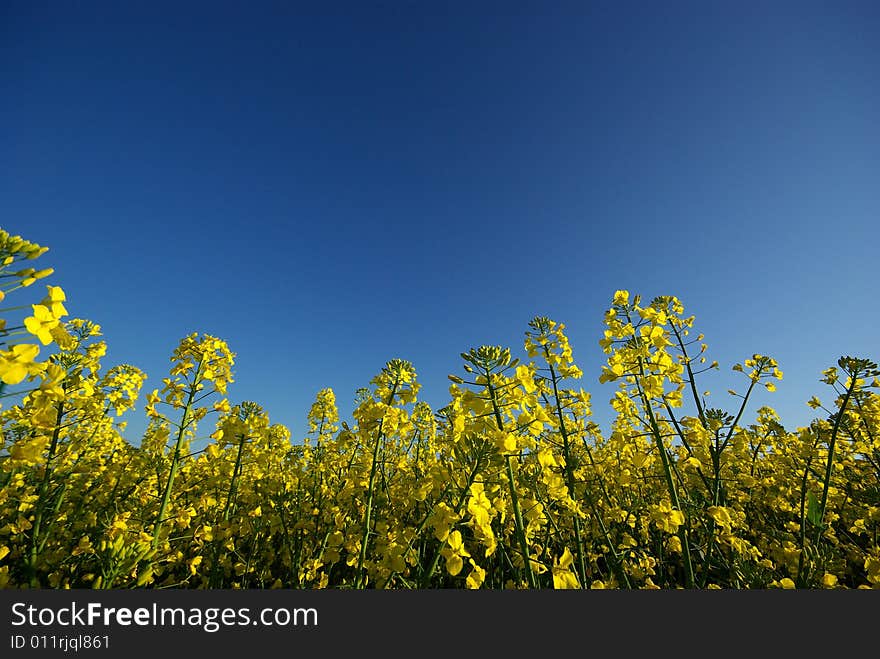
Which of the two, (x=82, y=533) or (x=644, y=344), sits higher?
(x=644, y=344)

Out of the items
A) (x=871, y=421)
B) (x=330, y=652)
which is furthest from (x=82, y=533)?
(x=871, y=421)

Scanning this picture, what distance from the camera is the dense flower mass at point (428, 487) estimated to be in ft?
8.25

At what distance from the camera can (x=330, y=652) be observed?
5.92 ft

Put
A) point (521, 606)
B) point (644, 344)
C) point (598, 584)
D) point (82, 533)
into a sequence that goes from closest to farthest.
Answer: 1. point (521, 606)
2. point (598, 584)
3. point (644, 344)
4. point (82, 533)

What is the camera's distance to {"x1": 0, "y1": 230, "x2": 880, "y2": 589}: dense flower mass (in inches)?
99.0

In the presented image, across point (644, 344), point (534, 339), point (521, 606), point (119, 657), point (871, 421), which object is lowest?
point (119, 657)

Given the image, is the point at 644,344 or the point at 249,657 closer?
the point at 249,657

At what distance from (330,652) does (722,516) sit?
3.19 m

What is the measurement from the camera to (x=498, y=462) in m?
2.41

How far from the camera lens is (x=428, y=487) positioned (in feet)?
9.54

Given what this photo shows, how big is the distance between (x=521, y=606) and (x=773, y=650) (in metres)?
1.32

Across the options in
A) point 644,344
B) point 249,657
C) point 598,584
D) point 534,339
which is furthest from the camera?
point 534,339

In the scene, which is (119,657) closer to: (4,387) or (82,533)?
(4,387)

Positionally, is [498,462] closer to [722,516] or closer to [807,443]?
[722,516]
